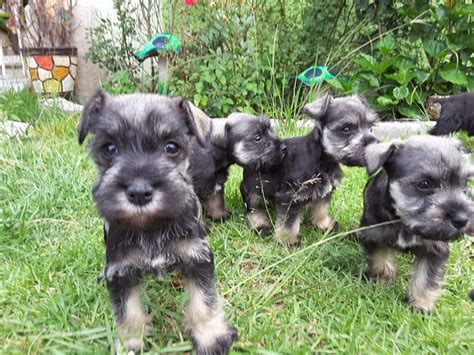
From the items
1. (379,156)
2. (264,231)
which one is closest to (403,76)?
(264,231)

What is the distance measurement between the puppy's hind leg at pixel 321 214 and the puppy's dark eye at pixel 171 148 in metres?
2.13

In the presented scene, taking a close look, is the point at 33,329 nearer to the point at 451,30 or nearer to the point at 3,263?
the point at 3,263

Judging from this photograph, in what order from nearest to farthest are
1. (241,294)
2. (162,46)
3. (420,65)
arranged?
1. (241,294)
2. (162,46)
3. (420,65)

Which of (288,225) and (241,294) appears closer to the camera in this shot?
(241,294)

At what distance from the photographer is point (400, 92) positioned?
7.08 m

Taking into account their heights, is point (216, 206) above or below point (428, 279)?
below

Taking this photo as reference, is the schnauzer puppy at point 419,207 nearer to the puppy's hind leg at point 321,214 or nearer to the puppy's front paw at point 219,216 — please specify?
the puppy's hind leg at point 321,214

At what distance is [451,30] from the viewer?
7070mm

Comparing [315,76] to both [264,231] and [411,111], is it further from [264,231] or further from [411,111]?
[264,231]

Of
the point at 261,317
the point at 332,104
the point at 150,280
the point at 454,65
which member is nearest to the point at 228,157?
the point at 332,104

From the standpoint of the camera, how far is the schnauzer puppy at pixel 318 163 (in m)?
4.20

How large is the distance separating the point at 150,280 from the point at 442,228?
215 cm

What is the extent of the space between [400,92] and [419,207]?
15.3 feet

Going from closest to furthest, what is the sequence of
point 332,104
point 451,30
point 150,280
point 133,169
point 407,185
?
point 133,169 → point 407,185 → point 150,280 → point 332,104 → point 451,30
